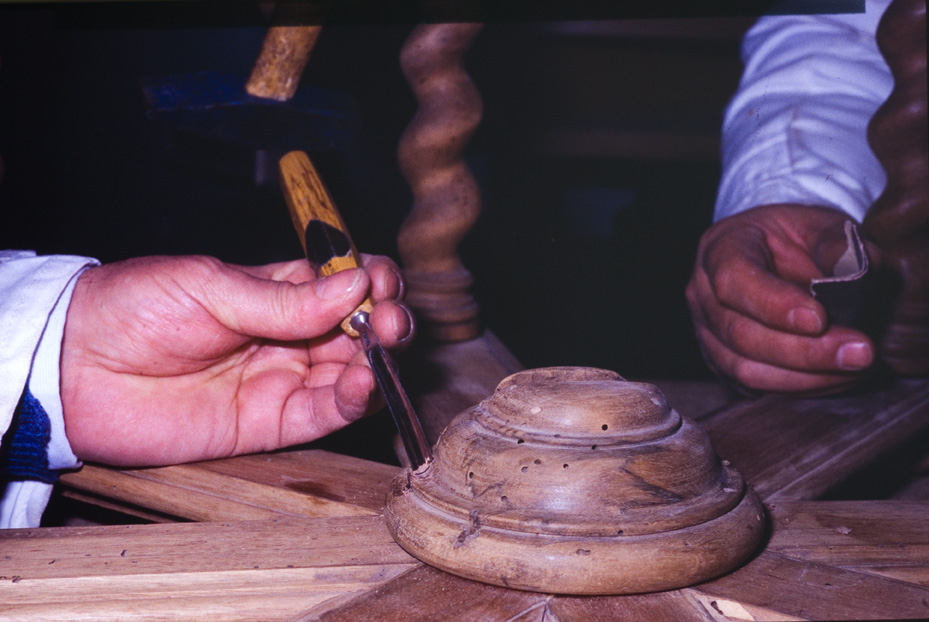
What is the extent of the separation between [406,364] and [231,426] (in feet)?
1.09

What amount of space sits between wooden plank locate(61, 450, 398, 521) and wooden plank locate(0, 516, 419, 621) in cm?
8

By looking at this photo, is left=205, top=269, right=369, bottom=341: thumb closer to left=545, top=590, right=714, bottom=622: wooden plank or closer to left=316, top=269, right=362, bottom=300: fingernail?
left=316, top=269, right=362, bottom=300: fingernail

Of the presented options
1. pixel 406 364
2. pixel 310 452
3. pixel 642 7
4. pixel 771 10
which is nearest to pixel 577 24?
pixel 771 10

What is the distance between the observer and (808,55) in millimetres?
1479

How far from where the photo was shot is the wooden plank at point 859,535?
476mm

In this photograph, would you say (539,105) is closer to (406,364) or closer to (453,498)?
(406,364)

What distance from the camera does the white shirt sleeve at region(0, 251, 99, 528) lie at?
2.14 feet

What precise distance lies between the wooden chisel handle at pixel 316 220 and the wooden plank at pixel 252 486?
0.20 meters

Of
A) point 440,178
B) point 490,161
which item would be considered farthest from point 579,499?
point 490,161

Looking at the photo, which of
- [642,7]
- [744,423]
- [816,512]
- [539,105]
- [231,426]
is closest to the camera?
[816,512]

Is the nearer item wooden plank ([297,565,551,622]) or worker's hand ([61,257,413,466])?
wooden plank ([297,565,551,622])

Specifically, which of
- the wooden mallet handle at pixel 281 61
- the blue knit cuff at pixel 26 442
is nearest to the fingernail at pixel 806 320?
the wooden mallet handle at pixel 281 61

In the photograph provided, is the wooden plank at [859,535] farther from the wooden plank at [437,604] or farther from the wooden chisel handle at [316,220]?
the wooden chisel handle at [316,220]

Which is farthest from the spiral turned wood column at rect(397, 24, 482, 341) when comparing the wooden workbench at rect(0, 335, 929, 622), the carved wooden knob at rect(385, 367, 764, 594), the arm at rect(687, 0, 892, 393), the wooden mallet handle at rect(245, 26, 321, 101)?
the carved wooden knob at rect(385, 367, 764, 594)
